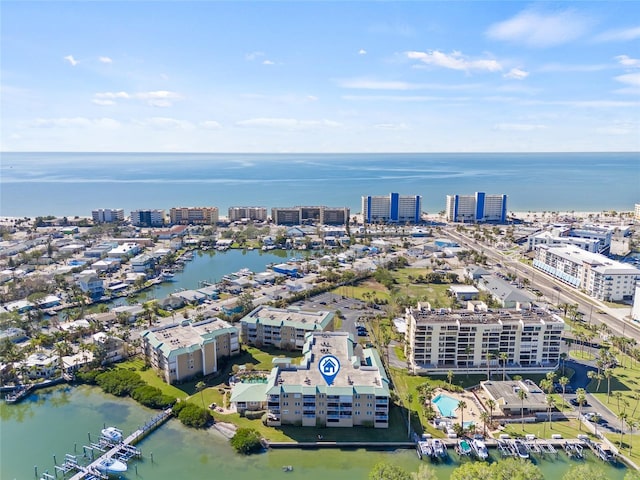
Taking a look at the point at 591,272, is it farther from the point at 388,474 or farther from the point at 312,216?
the point at 312,216

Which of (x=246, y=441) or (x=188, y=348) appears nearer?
(x=246, y=441)

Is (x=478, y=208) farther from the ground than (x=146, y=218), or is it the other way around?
(x=478, y=208)

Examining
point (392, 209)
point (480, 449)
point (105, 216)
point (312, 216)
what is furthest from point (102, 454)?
point (392, 209)

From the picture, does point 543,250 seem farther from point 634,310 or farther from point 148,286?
point 148,286

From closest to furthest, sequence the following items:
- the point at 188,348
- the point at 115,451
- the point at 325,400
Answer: the point at 115,451, the point at 325,400, the point at 188,348

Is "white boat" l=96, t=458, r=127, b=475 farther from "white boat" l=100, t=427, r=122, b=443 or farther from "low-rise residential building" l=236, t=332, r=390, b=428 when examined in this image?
"low-rise residential building" l=236, t=332, r=390, b=428

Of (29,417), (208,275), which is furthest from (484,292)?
(29,417)

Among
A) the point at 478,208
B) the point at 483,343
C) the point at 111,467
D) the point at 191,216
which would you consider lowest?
the point at 111,467

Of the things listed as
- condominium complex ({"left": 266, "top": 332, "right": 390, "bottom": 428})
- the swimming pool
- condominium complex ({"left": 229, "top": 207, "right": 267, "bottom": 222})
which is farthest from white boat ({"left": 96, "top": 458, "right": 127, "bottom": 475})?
condominium complex ({"left": 229, "top": 207, "right": 267, "bottom": 222})

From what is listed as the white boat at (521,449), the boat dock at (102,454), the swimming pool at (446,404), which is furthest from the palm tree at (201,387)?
the white boat at (521,449)
